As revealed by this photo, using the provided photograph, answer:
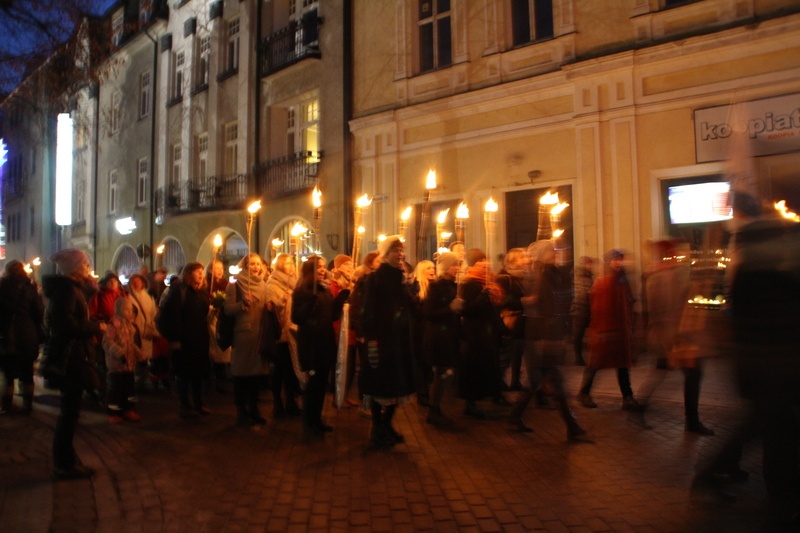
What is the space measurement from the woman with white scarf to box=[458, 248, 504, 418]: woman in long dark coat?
229 centimetres

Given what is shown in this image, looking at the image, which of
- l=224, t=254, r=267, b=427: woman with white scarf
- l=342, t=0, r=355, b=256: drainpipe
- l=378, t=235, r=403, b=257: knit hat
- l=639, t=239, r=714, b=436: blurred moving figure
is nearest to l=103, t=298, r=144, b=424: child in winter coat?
l=224, t=254, r=267, b=427: woman with white scarf

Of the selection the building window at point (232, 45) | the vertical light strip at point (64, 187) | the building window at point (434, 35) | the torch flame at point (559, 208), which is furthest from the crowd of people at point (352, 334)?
the vertical light strip at point (64, 187)

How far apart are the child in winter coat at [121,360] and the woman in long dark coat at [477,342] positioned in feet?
12.8

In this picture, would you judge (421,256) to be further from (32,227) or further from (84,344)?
(32,227)

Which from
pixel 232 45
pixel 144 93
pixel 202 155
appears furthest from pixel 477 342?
pixel 144 93

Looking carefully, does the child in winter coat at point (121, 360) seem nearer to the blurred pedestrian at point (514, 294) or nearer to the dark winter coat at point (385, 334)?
the dark winter coat at point (385, 334)

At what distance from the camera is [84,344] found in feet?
18.6

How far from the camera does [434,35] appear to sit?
15523 millimetres

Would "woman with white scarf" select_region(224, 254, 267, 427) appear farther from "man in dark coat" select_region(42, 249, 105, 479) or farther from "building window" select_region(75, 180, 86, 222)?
"building window" select_region(75, 180, 86, 222)

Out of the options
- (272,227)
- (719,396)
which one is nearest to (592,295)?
(719,396)

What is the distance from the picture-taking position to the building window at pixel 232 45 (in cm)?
2150

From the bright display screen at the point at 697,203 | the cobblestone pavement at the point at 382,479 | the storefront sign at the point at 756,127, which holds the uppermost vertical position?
the storefront sign at the point at 756,127

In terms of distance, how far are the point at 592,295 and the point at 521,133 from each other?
6.54 m

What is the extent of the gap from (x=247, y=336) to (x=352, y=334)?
1643 mm
